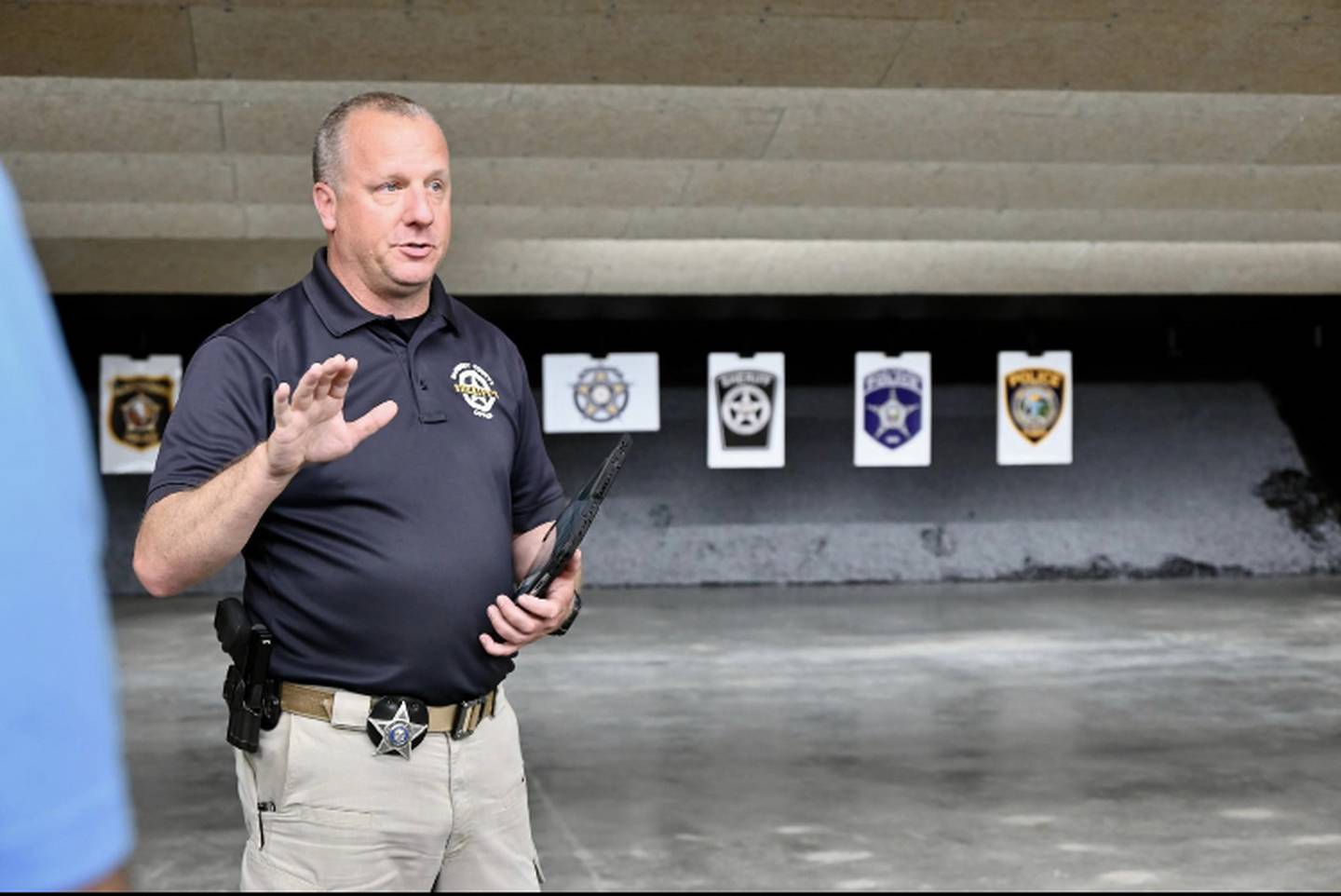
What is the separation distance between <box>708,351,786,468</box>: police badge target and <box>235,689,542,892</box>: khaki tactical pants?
9.43 metres

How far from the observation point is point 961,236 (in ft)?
28.3

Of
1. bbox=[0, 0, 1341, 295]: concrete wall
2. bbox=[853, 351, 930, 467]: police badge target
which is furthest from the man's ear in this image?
bbox=[853, 351, 930, 467]: police badge target

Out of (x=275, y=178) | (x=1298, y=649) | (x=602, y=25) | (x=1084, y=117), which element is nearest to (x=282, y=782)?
(x=602, y=25)

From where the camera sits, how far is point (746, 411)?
1123 centimetres

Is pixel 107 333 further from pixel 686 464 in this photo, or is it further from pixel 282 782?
pixel 282 782

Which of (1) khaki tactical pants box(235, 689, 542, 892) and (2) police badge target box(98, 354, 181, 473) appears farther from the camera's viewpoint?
(2) police badge target box(98, 354, 181, 473)

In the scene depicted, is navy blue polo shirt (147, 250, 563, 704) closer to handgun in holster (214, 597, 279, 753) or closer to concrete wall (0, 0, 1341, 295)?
handgun in holster (214, 597, 279, 753)

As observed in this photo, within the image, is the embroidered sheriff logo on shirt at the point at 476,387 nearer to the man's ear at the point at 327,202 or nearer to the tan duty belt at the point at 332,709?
the man's ear at the point at 327,202

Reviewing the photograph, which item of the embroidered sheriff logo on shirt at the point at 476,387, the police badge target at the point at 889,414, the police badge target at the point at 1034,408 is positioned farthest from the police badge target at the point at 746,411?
the embroidered sheriff logo on shirt at the point at 476,387

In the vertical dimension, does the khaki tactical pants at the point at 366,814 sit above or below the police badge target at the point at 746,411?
below

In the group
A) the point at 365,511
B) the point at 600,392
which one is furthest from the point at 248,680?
the point at 600,392

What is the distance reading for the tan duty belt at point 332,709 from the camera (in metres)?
1.76

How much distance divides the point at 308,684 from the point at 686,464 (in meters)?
9.69

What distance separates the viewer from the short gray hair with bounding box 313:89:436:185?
181cm
